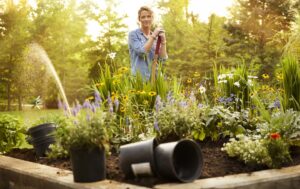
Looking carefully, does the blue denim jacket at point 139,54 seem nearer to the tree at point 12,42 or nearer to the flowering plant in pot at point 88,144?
the flowering plant in pot at point 88,144

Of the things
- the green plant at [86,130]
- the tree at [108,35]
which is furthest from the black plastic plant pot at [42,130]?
the tree at [108,35]

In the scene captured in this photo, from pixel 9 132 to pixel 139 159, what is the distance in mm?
3108

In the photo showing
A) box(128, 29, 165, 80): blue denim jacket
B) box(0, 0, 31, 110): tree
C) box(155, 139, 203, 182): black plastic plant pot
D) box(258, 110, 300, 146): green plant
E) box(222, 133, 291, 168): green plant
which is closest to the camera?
box(155, 139, 203, 182): black plastic plant pot

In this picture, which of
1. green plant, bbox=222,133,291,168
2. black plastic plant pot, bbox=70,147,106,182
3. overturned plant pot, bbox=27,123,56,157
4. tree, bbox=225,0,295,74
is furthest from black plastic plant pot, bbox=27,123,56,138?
tree, bbox=225,0,295,74

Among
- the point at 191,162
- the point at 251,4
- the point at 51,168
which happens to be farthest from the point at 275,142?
the point at 251,4

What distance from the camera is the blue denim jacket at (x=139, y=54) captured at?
242 inches

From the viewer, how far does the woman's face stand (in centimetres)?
604

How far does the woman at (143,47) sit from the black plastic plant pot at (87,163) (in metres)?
2.31

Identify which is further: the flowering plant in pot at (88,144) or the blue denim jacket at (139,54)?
the blue denim jacket at (139,54)

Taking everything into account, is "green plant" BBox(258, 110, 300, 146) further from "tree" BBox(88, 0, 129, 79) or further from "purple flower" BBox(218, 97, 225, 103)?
"tree" BBox(88, 0, 129, 79)

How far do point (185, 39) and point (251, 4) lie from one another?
4.01 meters

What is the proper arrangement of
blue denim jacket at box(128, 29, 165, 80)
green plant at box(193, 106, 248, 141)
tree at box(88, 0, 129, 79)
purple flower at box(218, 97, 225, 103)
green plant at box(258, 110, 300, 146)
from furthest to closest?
tree at box(88, 0, 129, 79), blue denim jacket at box(128, 29, 165, 80), purple flower at box(218, 97, 225, 103), green plant at box(193, 106, 248, 141), green plant at box(258, 110, 300, 146)

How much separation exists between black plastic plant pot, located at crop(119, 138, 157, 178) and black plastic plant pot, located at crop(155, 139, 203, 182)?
0.06 metres

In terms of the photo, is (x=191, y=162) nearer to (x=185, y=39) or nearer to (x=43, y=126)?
(x=43, y=126)
